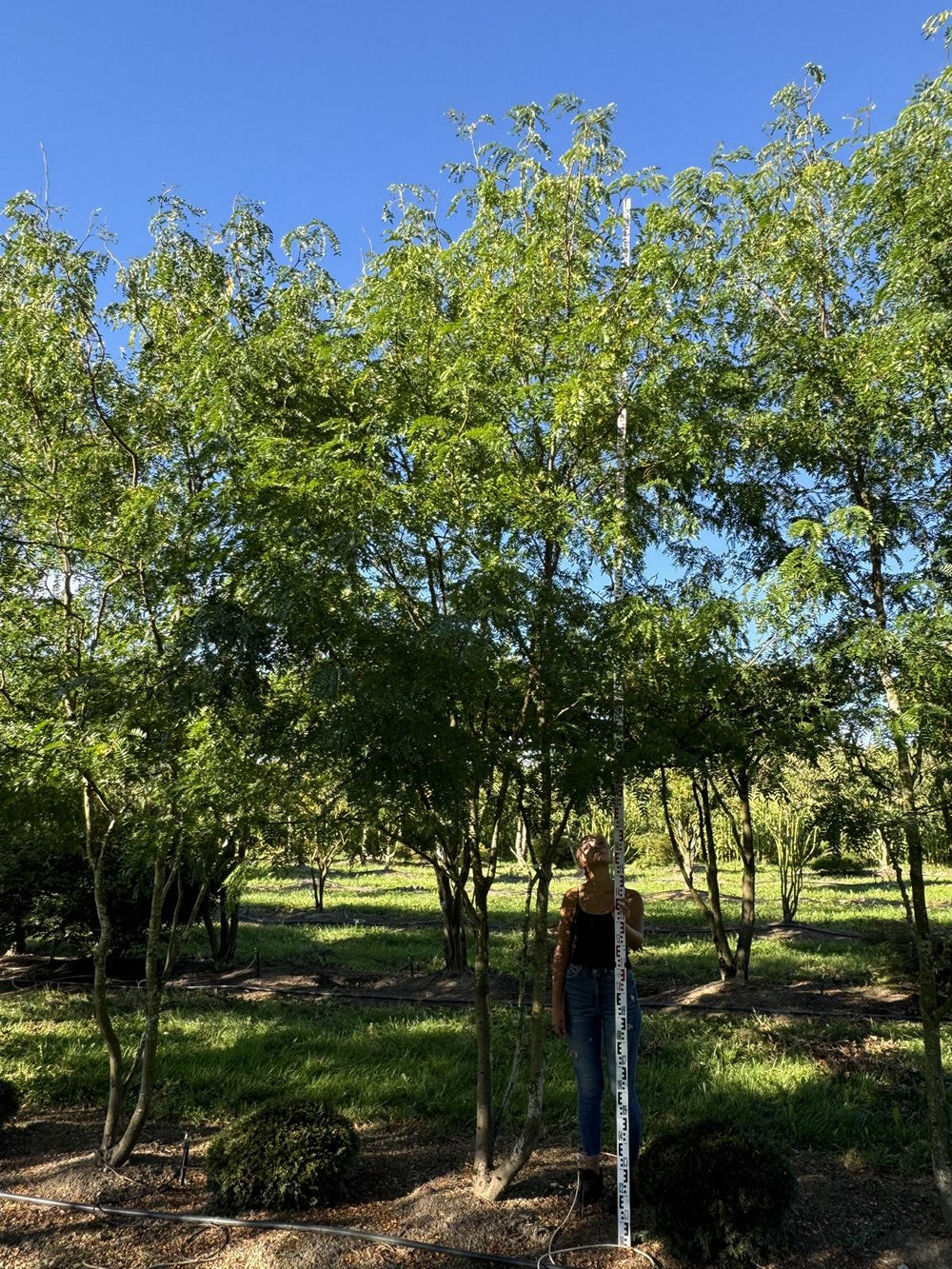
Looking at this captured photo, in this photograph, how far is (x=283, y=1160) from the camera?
14.6 ft

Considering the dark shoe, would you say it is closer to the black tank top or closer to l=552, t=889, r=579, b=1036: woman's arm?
l=552, t=889, r=579, b=1036: woman's arm

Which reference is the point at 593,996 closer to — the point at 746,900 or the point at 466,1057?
the point at 466,1057

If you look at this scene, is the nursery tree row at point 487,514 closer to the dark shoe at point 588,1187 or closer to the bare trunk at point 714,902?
the dark shoe at point 588,1187

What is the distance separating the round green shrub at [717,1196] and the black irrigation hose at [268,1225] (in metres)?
0.66

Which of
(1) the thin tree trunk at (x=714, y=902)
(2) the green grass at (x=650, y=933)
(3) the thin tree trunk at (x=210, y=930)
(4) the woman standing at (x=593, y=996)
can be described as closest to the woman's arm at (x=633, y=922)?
(4) the woman standing at (x=593, y=996)

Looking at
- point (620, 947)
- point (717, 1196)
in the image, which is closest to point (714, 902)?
point (717, 1196)

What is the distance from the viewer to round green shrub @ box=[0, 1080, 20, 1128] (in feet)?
18.2

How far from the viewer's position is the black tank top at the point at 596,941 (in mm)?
4273

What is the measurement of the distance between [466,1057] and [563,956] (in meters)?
3.44

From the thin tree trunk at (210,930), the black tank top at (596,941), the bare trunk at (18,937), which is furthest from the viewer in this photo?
the thin tree trunk at (210,930)

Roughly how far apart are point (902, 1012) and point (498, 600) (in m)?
7.33

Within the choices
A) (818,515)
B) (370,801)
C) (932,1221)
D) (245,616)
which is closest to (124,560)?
(245,616)

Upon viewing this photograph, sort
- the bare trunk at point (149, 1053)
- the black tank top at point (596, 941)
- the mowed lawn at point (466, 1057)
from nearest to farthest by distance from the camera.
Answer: the black tank top at point (596, 941) < the bare trunk at point (149, 1053) < the mowed lawn at point (466, 1057)

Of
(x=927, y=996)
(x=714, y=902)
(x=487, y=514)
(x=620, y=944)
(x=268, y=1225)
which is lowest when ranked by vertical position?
(x=268, y=1225)
